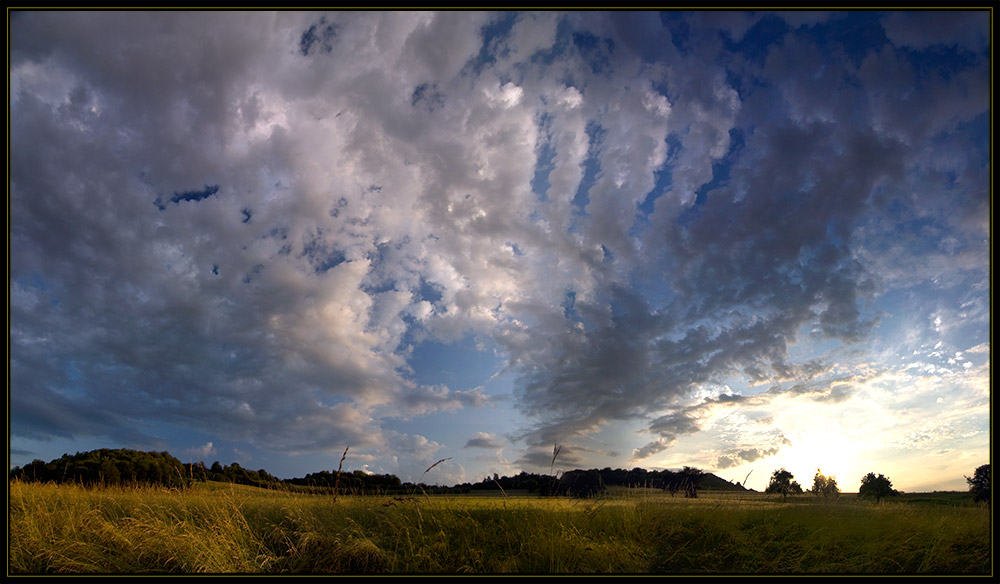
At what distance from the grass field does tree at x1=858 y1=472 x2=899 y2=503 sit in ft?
52.3

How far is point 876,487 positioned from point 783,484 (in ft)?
17.9

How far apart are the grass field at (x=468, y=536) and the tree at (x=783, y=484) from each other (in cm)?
1372

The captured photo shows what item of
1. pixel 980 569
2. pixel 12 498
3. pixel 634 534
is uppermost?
pixel 12 498

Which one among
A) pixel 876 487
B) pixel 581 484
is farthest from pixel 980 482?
pixel 581 484

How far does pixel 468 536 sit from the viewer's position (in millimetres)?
10289

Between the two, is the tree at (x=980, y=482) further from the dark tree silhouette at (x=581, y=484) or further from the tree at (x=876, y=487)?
the dark tree silhouette at (x=581, y=484)

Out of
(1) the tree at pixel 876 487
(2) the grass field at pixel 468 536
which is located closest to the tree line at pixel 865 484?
(1) the tree at pixel 876 487

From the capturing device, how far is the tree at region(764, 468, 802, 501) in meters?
26.4

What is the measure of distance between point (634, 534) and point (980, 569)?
732cm

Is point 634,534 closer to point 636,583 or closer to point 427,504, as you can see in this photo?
point 636,583

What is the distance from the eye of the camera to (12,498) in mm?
12008

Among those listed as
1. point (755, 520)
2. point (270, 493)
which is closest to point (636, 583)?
point (755, 520)

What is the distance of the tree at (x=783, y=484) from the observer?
2641 centimetres

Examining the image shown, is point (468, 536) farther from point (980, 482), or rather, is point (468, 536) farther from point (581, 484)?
point (980, 482)
